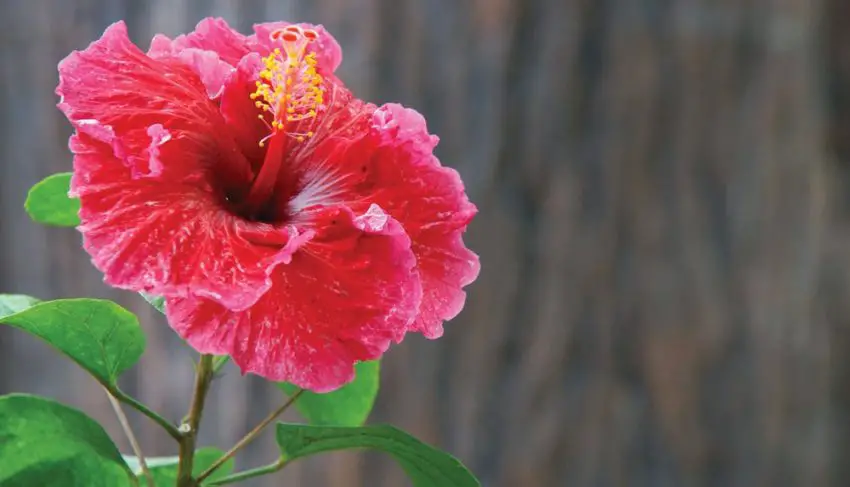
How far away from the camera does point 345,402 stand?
0.73m

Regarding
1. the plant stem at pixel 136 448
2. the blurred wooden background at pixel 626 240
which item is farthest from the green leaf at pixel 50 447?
the blurred wooden background at pixel 626 240

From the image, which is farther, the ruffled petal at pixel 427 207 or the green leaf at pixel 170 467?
the green leaf at pixel 170 467

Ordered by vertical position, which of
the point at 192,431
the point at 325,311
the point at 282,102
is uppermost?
the point at 282,102

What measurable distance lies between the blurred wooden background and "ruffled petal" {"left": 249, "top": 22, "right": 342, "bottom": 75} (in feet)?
1.91

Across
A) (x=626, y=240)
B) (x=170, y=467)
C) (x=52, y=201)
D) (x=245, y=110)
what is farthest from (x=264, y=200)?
(x=626, y=240)

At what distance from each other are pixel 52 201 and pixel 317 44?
22cm

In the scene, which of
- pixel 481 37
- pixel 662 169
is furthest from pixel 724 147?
pixel 481 37

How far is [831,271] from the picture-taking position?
3.92 ft

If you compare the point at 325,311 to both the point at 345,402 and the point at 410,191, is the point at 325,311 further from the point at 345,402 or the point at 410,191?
the point at 345,402

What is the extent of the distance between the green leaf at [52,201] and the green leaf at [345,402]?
21 cm

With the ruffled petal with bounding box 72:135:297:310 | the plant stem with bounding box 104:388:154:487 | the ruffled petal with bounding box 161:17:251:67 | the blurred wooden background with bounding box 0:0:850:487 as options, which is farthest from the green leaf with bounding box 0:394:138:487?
the blurred wooden background with bounding box 0:0:850:487

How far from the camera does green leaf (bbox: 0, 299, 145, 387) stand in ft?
1.77

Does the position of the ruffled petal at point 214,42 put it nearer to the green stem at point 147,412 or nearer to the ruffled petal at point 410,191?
the ruffled petal at point 410,191

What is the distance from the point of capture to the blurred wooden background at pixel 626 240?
3.92ft
